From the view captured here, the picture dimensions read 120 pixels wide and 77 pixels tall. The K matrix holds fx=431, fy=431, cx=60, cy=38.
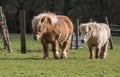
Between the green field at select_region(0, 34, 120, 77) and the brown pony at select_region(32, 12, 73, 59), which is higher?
the brown pony at select_region(32, 12, 73, 59)

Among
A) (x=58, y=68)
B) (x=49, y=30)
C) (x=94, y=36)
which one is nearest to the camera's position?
(x=58, y=68)

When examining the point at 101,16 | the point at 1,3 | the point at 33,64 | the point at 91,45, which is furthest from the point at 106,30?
the point at 1,3

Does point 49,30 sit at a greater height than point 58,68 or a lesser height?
greater

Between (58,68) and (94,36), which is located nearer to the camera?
(58,68)

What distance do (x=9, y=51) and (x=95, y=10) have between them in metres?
30.5

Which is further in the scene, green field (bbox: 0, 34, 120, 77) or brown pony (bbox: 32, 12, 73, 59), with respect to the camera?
brown pony (bbox: 32, 12, 73, 59)

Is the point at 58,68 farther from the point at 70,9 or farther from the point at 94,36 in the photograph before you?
the point at 70,9

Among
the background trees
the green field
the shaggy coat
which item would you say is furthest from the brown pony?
the background trees

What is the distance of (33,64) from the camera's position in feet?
42.0

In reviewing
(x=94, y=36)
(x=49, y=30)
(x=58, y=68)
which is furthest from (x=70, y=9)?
(x=58, y=68)

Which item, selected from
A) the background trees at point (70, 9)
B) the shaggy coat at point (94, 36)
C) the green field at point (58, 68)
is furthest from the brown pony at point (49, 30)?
the background trees at point (70, 9)

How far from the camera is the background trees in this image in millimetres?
46844

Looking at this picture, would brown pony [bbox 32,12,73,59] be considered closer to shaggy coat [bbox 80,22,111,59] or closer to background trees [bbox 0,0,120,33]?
shaggy coat [bbox 80,22,111,59]

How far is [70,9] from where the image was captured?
4853 centimetres
